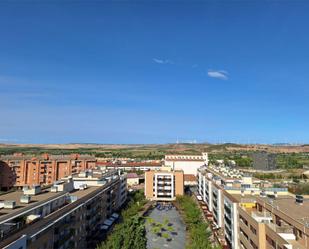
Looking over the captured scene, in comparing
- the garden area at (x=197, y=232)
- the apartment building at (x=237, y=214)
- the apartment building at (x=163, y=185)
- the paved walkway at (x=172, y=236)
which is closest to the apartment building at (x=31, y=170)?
the apartment building at (x=163, y=185)

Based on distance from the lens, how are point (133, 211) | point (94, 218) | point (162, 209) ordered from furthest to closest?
point (162, 209)
point (133, 211)
point (94, 218)

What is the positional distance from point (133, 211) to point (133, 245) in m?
20.5

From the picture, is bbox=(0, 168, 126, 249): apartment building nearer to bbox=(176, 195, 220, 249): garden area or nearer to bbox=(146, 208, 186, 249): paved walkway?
bbox=(146, 208, 186, 249): paved walkway

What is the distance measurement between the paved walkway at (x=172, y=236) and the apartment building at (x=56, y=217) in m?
6.16

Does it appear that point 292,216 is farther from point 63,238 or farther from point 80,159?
point 80,159

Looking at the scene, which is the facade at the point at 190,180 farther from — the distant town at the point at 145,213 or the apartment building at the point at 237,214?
the apartment building at the point at 237,214

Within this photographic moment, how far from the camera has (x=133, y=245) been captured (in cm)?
2369

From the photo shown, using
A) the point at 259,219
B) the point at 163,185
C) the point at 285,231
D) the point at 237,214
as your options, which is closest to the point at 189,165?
the point at 163,185

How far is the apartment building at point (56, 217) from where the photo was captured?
1780cm

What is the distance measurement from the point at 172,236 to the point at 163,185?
25.9m

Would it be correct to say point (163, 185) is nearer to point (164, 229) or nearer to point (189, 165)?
point (164, 229)

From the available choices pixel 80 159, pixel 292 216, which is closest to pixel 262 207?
pixel 292 216

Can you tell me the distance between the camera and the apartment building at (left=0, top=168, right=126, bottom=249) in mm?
17797

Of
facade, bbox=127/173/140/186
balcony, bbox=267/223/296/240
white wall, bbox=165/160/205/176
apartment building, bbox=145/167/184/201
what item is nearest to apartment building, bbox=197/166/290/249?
balcony, bbox=267/223/296/240
